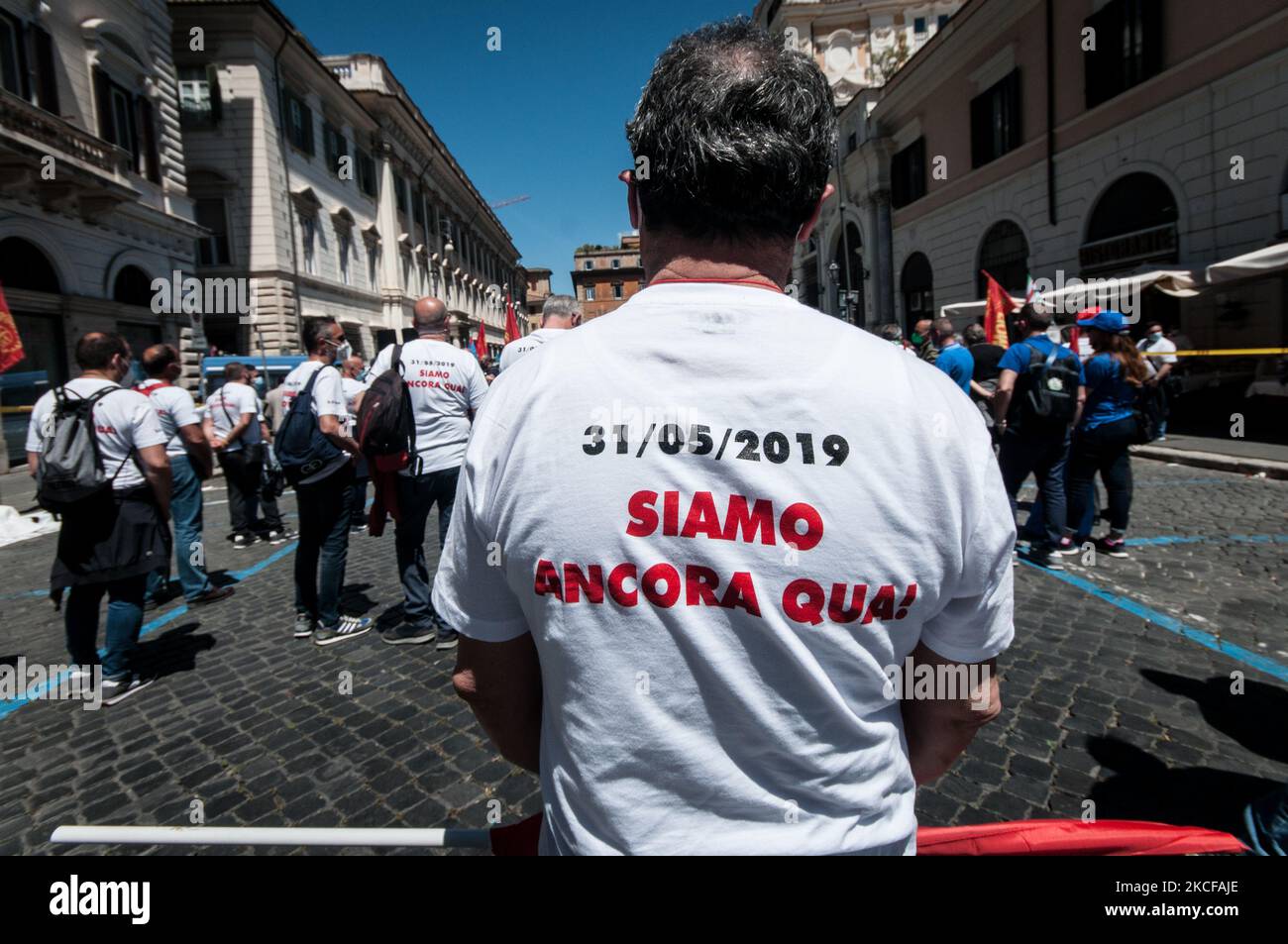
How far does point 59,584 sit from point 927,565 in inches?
180

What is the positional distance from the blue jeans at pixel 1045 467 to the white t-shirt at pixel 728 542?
5.14 m

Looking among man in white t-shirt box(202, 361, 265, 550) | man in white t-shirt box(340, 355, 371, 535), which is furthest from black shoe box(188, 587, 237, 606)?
man in white t-shirt box(202, 361, 265, 550)

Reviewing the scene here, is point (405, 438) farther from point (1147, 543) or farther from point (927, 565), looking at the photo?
point (1147, 543)

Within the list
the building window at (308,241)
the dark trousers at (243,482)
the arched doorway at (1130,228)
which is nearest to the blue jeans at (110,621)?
the dark trousers at (243,482)

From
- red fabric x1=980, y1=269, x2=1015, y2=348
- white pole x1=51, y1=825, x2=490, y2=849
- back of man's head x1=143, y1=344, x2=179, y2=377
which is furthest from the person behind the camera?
red fabric x1=980, y1=269, x2=1015, y2=348

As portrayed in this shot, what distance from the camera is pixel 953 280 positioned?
20.7m

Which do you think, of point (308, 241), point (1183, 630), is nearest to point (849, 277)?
point (308, 241)

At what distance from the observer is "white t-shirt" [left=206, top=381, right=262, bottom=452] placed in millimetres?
6723

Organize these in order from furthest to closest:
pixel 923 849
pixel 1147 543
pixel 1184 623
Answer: pixel 1147 543
pixel 1184 623
pixel 923 849

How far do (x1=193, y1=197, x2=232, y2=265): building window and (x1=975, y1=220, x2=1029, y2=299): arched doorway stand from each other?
850 inches

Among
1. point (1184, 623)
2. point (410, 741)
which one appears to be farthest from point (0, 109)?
point (1184, 623)

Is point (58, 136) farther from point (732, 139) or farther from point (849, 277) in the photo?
point (849, 277)

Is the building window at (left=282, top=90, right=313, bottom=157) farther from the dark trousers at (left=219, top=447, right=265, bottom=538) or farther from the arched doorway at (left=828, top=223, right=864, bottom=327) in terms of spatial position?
the dark trousers at (left=219, top=447, right=265, bottom=538)
